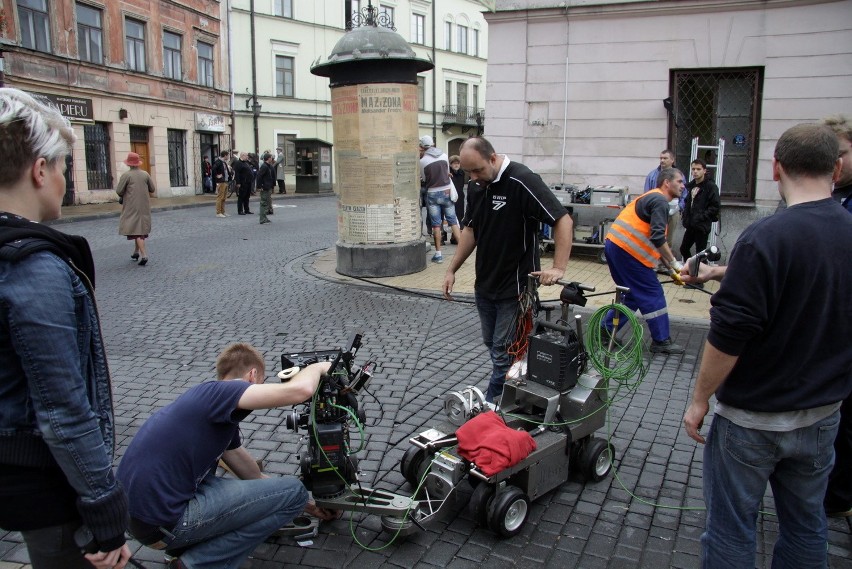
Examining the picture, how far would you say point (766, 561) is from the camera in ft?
10.9

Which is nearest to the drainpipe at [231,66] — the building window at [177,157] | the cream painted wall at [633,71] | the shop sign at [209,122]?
the shop sign at [209,122]

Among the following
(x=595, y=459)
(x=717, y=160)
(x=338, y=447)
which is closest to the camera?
(x=338, y=447)

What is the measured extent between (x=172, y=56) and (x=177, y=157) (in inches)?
155

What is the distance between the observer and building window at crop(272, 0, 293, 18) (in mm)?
33906

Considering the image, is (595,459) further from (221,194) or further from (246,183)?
(246,183)

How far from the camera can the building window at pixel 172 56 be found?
2703 cm

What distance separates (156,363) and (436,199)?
6664mm

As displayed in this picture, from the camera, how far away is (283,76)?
34.9m

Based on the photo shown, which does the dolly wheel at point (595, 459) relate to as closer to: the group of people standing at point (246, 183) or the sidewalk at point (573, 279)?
the sidewalk at point (573, 279)

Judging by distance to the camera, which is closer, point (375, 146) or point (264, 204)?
point (375, 146)

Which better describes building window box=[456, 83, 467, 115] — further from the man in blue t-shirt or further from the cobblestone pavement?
the man in blue t-shirt

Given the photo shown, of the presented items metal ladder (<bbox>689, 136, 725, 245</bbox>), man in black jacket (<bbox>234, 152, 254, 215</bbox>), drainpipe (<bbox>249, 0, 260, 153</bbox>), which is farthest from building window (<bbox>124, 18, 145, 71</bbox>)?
metal ladder (<bbox>689, 136, 725, 245</bbox>)

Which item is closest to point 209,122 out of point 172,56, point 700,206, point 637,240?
point 172,56

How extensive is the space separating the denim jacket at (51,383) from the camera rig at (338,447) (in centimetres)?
138
